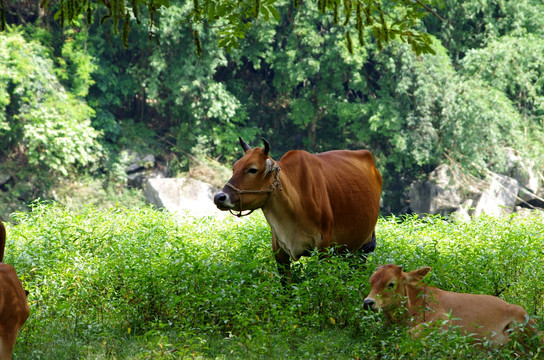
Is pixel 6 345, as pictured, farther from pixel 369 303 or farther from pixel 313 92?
pixel 313 92

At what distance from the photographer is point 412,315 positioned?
5.03 metres

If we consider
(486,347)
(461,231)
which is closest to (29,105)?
(461,231)

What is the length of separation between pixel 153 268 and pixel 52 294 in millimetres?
937

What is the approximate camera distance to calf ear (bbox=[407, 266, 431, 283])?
508 centimetres

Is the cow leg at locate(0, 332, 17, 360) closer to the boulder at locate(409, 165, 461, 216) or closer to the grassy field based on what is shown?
the grassy field

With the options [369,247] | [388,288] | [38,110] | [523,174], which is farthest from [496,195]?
[388,288]

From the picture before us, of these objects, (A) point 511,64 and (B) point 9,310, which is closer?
(B) point 9,310

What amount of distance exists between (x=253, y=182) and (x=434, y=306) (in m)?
1.89

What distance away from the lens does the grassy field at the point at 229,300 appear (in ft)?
15.6

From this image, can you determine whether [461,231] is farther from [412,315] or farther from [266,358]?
[266,358]

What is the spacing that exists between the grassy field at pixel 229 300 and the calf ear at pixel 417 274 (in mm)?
376

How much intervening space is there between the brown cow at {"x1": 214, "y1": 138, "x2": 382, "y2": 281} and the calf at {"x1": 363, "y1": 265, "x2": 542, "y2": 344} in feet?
3.78

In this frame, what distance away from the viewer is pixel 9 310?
154 inches

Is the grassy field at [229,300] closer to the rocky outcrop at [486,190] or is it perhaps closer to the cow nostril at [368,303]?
the cow nostril at [368,303]
